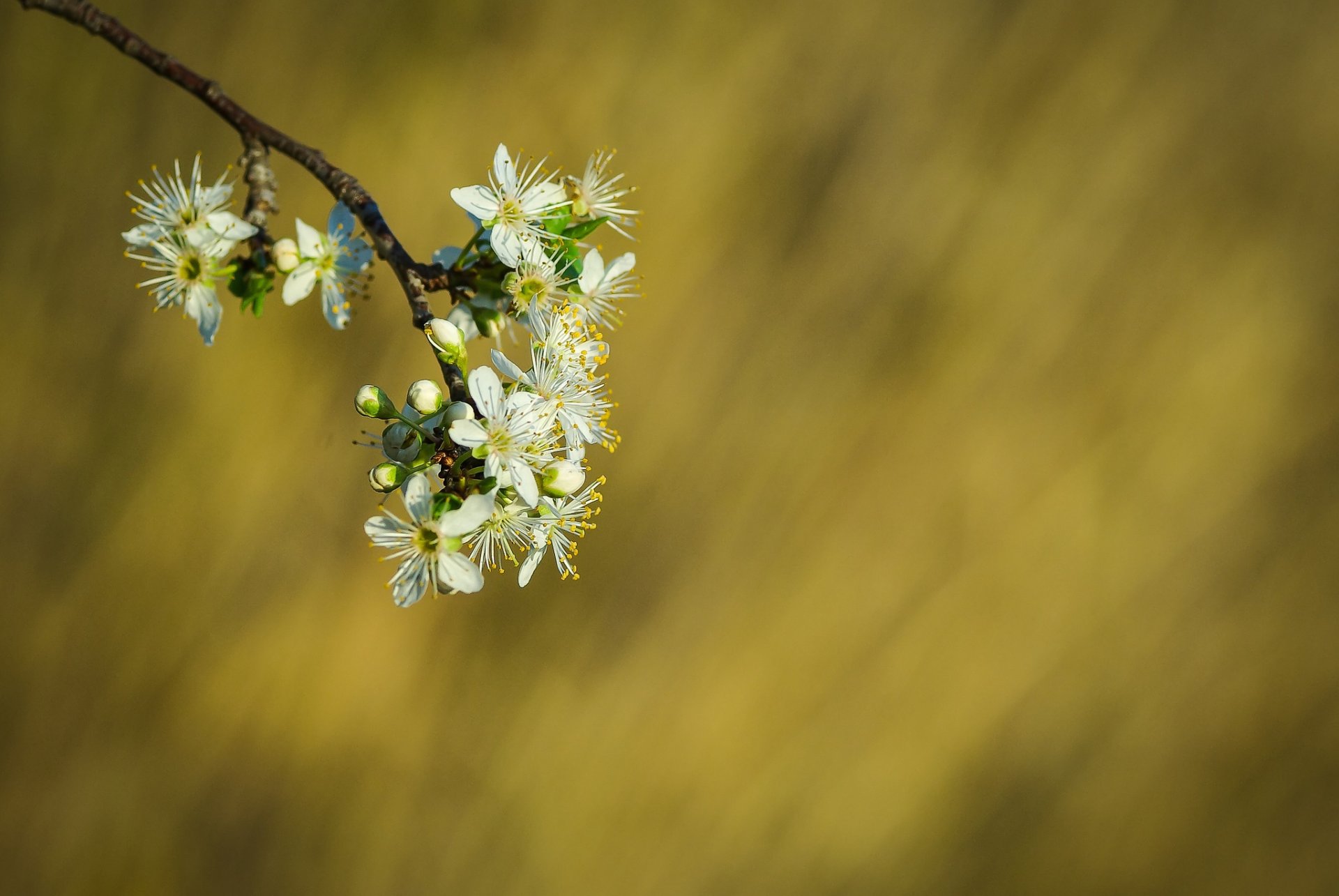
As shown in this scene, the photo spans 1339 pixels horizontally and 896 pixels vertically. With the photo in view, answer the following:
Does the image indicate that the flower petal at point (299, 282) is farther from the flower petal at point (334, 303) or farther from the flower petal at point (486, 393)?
the flower petal at point (486, 393)

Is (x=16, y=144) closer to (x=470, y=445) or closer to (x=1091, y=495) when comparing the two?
(x=470, y=445)

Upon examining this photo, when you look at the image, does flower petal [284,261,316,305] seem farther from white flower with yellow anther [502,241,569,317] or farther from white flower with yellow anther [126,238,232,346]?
white flower with yellow anther [502,241,569,317]

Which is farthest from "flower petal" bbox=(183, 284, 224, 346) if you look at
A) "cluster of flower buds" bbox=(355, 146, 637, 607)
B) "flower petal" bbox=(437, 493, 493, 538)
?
"flower petal" bbox=(437, 493, 493, 538)

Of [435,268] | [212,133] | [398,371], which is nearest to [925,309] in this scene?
[398,371]

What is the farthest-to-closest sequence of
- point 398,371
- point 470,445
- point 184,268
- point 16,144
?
1. point 398,371
2. point 16,144
3. point 184,268
4. point 470,445

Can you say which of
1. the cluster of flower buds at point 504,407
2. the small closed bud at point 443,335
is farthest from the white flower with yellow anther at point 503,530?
the small closed bud at point 443,335

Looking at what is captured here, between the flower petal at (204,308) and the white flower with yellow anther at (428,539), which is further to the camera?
the flower petal at (204,308)
